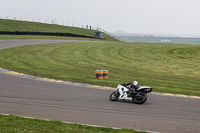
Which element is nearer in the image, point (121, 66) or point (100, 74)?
point (100, 74)

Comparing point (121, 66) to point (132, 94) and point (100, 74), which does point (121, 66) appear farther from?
point (132, 94)

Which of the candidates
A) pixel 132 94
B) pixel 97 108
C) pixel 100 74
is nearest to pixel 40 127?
pixel 97 108

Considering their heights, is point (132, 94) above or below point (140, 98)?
above

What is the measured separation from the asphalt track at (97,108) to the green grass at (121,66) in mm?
3296

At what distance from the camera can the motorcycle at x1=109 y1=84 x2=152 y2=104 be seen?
14.6 m

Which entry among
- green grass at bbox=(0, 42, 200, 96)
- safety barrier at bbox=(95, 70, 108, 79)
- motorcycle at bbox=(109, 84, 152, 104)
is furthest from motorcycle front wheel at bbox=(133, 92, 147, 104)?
safety barrier at bbox=(95, 70, 108, 79)

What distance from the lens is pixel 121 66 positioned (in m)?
30.0

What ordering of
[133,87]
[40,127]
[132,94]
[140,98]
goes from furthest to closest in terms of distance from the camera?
[133,87] < [132,94] < [140,98] < [40,127]

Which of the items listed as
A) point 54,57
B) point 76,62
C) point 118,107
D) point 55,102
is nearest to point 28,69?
point 76,62

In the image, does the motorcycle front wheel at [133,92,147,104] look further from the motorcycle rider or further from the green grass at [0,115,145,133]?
the green grass at [0,115,145,133]

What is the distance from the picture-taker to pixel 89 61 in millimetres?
32531

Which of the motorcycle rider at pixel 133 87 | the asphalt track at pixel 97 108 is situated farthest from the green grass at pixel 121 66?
the motorcycle rider at pixel 133 87

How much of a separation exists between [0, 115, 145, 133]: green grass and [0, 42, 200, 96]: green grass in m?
9.25

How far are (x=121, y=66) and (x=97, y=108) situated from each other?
17.0 metres
